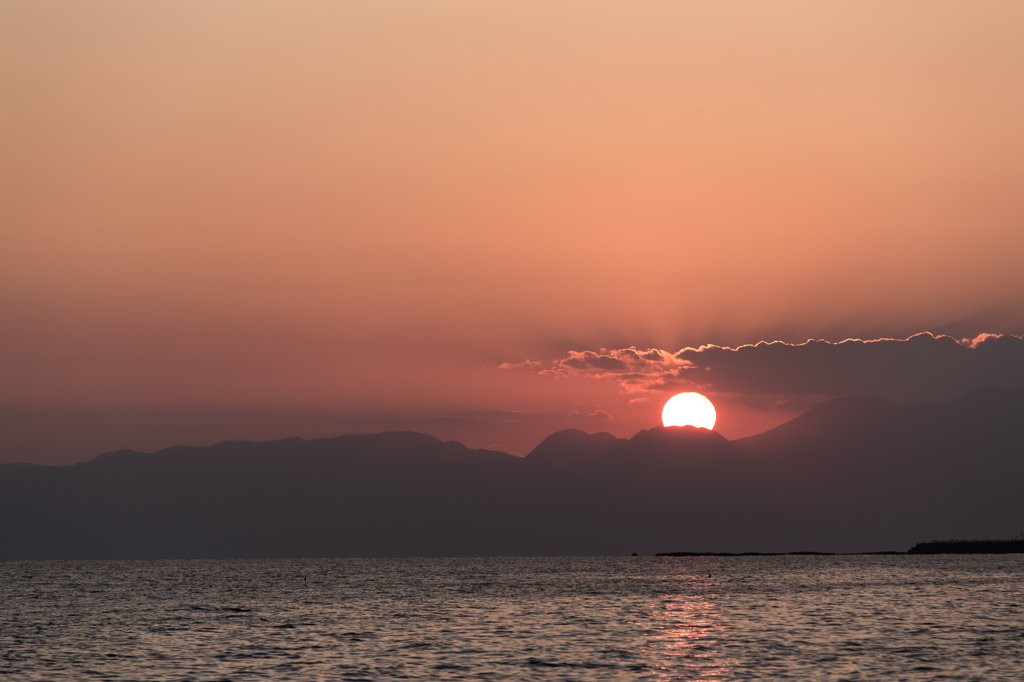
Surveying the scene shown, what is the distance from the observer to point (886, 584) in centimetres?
16388

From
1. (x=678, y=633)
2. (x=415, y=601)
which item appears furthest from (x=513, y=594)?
(x=678, y=633)

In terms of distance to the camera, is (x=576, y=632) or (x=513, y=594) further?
(x=513, y=594)

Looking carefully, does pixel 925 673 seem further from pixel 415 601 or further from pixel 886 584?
pixel 886 584

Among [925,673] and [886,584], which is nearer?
[925,673]

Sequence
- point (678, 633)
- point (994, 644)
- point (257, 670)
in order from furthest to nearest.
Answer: point (678, 633)
point (994, 644)
point (257, 670)

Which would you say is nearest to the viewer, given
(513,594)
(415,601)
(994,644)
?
(994,644)

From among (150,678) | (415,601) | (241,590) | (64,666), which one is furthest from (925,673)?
(241,590)

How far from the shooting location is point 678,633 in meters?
80.5

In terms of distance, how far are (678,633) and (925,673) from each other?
86.6ft

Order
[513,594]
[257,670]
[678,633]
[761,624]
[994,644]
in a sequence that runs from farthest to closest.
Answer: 1. [513,594]
2. [761,624]
3. [678,633]
4. [994,644]
5. [257,670]

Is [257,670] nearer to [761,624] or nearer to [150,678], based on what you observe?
[150,678]

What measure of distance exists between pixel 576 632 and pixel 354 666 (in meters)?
25.7

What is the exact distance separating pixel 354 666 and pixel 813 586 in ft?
395

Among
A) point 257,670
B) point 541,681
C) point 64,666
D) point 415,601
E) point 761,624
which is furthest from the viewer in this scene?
point 415,601
